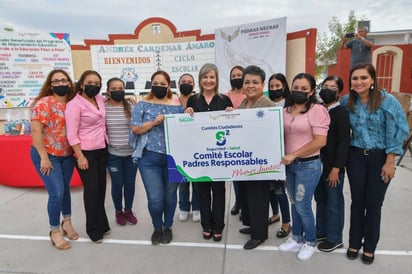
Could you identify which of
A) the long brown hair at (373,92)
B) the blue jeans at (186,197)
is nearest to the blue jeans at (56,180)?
the blue jeans at (186,197)

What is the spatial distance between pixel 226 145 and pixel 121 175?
4.50 feet

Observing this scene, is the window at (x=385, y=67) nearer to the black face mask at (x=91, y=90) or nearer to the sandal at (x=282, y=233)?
the sandal at (x=282, y=233)

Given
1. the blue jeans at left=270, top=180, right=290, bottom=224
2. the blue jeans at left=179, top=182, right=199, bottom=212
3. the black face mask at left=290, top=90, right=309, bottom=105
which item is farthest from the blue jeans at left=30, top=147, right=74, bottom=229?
the black face mask at left=290, top=90, right=309, bottom=105

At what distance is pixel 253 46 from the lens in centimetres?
650

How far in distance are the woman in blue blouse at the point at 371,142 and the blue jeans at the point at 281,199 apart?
665 millimetres

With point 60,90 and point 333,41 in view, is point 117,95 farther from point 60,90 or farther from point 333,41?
point 333,41

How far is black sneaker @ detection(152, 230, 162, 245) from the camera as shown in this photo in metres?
2.98

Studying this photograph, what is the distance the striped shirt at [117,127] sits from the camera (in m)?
3.03

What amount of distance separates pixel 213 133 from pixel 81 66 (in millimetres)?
6051

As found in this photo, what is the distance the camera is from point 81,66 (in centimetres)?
735

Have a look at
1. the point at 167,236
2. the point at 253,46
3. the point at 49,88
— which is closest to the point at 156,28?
the point at 253,46

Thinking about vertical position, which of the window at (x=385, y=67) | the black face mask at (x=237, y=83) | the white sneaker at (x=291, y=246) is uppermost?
the window at (x=385, y=67)

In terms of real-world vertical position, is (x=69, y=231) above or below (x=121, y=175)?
below

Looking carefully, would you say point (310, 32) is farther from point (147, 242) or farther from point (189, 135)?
point (147, 242)
